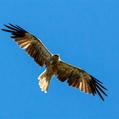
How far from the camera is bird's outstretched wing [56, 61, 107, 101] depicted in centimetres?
2403

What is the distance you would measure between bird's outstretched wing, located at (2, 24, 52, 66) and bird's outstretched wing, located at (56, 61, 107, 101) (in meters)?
0.56

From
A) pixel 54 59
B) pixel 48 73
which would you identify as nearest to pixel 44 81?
pixel 48 73

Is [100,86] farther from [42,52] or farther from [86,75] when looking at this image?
[42,52]

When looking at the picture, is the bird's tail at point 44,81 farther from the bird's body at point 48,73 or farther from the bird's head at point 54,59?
the bird's head at point 54,59

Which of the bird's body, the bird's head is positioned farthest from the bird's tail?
the bird's head

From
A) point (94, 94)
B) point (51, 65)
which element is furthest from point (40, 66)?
point (94, 94)

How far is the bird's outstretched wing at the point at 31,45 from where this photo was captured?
78.2 feet

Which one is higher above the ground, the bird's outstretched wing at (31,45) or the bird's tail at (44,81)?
the bird's outstretched wing at (31,45)

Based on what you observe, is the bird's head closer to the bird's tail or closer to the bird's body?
the bird's body

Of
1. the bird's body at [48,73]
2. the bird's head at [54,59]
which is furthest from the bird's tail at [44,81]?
the bird's head at [54,59]

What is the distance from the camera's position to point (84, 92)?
79.2 feet

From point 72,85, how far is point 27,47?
1.85 m

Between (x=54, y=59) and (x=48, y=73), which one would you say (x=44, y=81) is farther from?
(x=54, y=59)

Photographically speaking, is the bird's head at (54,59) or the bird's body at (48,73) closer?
the bird's body at (48,73)
